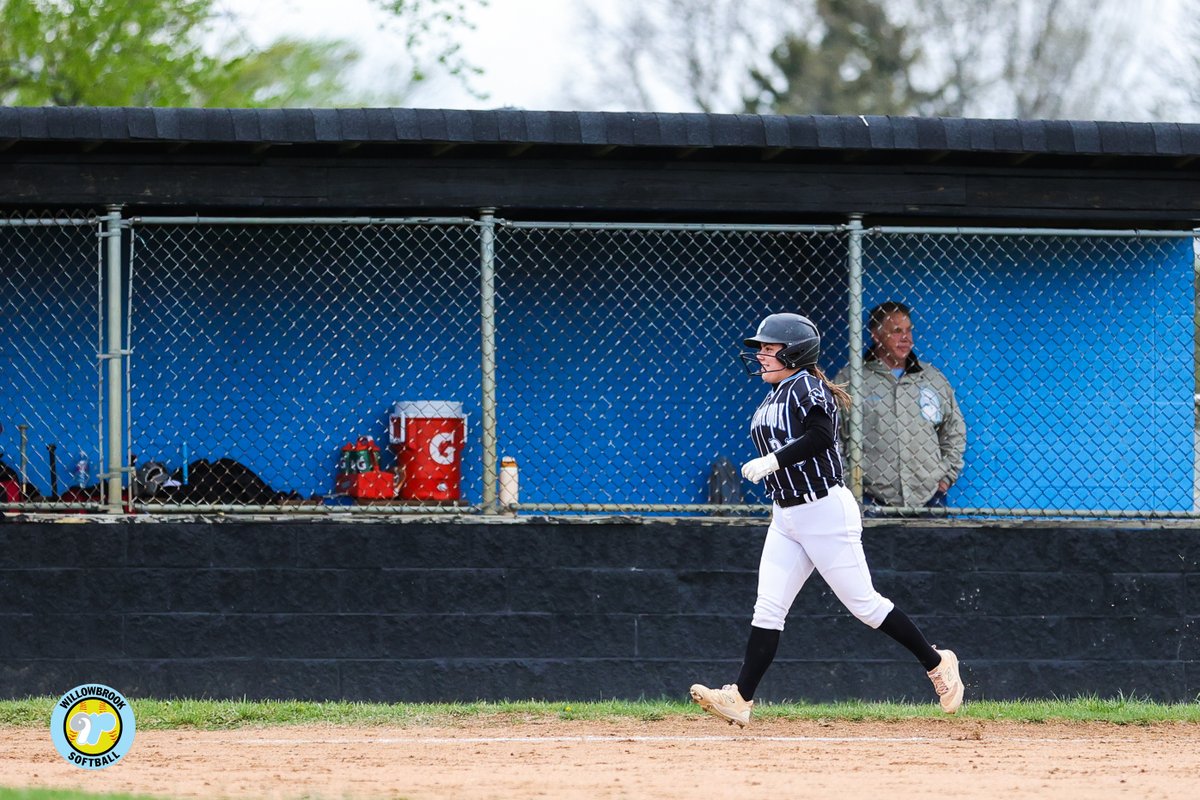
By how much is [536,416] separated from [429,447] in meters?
0.66

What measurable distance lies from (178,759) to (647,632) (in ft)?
8.26

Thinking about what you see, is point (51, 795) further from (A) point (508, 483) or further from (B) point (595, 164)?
(B) point (595, 164)

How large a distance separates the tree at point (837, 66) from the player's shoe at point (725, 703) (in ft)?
82.1

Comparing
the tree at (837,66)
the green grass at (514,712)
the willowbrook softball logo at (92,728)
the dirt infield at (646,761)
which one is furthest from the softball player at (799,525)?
the tree at (837,66)

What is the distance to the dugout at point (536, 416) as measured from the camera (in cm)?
780

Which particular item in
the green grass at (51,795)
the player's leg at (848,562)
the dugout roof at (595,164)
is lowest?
the green grass at (51,795)

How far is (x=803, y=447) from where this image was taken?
21.2 feet

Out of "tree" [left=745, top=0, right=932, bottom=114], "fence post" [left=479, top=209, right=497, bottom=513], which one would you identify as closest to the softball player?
"fence post" [left=479, top=209, right=497, bottom=513]

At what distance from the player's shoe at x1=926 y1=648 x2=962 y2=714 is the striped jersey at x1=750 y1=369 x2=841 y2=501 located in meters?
0.94

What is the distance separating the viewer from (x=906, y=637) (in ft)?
22.2

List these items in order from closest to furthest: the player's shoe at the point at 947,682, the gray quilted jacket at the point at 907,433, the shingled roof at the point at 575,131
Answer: the player's shoe at the point at 947,682 → the shingled roof at the point at 575,131 → the gray quilted jacket at the point at 907,433

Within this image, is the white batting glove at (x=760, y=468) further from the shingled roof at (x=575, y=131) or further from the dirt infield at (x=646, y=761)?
the shingled roof at (x=575, y=131)

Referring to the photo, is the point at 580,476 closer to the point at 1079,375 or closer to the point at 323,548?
the point at 323,548

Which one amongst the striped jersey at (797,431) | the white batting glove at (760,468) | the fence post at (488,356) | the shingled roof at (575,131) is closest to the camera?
the white batting glove at (760,468)
